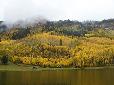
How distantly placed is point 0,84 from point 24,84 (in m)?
8.20

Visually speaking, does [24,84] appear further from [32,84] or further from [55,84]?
[55,84]

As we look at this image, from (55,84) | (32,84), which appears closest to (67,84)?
(55,84)

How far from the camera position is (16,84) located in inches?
4478

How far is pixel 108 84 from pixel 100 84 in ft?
13.5

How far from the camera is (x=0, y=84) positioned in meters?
113

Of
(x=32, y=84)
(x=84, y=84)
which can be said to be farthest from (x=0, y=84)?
(x=84, y=84)

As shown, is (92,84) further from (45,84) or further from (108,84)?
(45,84)

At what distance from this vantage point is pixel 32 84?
11544cm

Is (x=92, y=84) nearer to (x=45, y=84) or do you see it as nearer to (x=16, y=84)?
(x=45, y=84)

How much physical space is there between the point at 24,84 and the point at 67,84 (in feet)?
49.7

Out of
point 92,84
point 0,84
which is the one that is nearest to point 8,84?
point 0,84

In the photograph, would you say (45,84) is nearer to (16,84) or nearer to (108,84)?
(16,84)

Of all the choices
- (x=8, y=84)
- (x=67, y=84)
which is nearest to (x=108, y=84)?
(x=67, y=84)

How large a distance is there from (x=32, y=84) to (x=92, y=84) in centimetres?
2102
